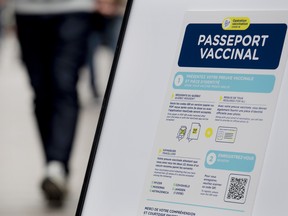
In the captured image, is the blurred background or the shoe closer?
the shoe

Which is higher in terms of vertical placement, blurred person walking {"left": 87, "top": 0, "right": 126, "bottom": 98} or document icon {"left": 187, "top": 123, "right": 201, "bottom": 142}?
blurred person walking {"left": 87, "top": 0, "right": 126, "bottom": 98}

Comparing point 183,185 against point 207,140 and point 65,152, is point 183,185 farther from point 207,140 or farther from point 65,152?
point 65,152

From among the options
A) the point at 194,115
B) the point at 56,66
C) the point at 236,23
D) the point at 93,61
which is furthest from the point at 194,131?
the point at 93,61

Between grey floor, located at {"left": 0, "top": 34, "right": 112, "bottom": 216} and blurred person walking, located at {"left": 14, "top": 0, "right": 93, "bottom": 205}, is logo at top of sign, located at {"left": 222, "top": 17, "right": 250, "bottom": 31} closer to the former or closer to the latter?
grey floor, located at {"left": 0, "top": 34, "right": 112, "bottom": 216}

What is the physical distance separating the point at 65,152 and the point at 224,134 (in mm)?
2868

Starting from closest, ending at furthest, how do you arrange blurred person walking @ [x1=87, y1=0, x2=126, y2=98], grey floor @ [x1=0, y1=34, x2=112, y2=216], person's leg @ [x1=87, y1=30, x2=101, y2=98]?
grey floor @ [x1=0, y1=34, x2=112, y2=216], blurred person walking @ [x1=87, y1=0, x2=126, y2=98], person's leg @ [x1=87, y1=30, x2=101, y2=98]

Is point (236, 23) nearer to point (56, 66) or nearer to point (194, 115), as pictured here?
point (194, 115)

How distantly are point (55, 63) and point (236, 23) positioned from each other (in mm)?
2758

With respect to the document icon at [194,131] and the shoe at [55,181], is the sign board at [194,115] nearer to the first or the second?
the document icon at [194,131]

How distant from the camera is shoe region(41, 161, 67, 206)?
13.3 feet

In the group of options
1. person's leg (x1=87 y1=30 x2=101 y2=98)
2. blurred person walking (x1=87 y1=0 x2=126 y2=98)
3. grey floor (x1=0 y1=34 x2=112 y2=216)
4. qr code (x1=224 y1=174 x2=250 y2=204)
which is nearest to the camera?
qr code (x1=224 y1=174 x2=250 y2=204)

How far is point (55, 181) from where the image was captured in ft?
13.3

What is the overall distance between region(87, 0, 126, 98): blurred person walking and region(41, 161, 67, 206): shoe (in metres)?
0.98

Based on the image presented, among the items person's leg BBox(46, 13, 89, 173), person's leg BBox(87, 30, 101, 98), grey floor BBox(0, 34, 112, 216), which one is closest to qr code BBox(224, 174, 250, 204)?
grey floor BBox(0, 34, 112, 216)
